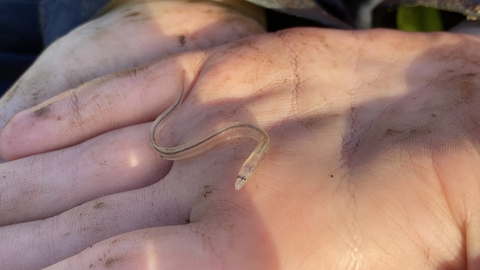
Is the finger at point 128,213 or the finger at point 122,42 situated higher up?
the finger at point 122,42

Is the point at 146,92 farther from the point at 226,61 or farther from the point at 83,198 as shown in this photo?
the point at 83,198

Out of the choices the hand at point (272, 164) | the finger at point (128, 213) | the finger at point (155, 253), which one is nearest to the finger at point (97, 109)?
the hand at point (272, 164)

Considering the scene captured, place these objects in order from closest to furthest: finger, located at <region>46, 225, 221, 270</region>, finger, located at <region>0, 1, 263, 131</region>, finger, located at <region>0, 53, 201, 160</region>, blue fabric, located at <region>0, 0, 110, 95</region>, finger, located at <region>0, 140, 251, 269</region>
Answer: finger, located at <region>46, 225, 221, 270</region>, finger, located at <region>0, 140, 251, 269</region>, finger, located at <region>0, 53, 201, 160</region>, finger, located at <region>0, 1, 263, 131</region>, blue fabric, located at <region>0, 0, 110, 95</region>

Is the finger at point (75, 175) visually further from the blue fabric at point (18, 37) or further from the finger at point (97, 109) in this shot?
the blue fabric at point (18, 37)

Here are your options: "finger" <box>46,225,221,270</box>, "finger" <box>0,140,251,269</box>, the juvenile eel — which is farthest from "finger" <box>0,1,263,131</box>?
"finger" <box>46,225,221,270</box>

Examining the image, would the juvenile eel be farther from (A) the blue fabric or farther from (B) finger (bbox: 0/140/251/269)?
(A) the blue fabric

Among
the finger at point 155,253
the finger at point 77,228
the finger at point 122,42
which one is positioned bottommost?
the finger at point 77,228
